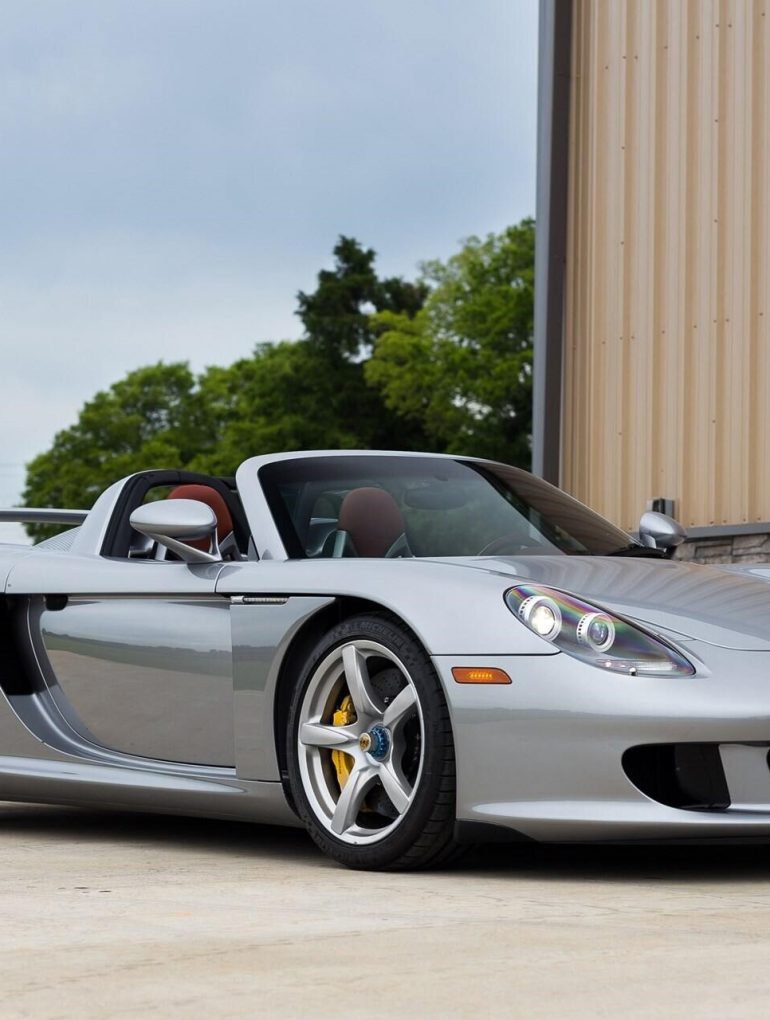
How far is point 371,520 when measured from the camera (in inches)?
207

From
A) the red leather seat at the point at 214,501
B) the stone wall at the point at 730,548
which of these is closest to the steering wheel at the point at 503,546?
the red leather seat at the point at 214,501

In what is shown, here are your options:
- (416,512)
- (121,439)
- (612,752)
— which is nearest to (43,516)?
(416,512)

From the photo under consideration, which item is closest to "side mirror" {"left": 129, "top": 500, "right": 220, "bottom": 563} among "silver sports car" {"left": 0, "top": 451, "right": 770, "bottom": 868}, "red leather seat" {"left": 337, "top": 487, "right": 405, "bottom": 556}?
"silver sports car" {"left": 0, "top": 451, "right": 770, "bottom": 868}

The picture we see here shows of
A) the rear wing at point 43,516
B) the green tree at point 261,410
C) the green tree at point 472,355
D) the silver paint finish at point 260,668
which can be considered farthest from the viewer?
the green tree at point 261,410

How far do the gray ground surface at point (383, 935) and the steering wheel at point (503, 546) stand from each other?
2.81 feet

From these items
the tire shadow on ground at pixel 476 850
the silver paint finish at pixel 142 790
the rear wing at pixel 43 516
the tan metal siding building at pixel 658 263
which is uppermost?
the tan metal siding building at pixel 658 263

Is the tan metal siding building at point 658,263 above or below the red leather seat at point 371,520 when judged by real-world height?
above

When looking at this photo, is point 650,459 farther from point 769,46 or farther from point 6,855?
point 6,855

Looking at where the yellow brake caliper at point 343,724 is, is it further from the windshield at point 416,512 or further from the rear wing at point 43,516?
the rear wing at point 43,516

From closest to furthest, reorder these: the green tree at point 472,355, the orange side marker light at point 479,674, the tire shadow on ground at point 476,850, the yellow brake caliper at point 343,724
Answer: the orange side marker light at point 479,674
the tire shadow on ground at point 476,850
the yellow brake caliper at point 343,724
the green tree at point 472,355

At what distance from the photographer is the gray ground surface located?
8.65 feet

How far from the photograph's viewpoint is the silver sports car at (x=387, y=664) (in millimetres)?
4133

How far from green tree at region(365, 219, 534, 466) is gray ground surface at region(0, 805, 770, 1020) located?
48.5m

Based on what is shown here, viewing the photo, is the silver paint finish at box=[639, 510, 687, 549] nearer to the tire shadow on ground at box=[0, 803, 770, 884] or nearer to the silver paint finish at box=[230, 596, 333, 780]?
the tire shadow on ground at box=[0, 803, 770, 884]
